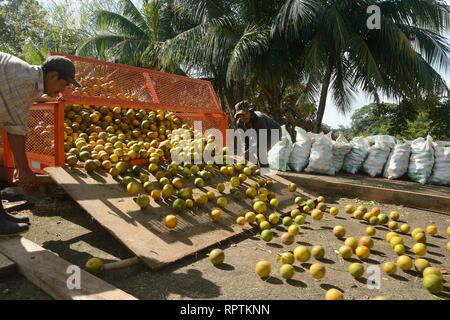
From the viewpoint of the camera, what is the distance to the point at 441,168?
20.0 ft

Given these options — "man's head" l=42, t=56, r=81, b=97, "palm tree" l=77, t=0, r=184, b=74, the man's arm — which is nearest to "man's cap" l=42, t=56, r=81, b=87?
"man's head" l=42, t=56, r=81, b=97

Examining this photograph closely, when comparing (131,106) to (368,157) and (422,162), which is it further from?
(422,162)

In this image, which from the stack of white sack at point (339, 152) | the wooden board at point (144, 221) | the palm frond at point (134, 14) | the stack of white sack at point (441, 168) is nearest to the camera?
the wooden board at point (144, 221)

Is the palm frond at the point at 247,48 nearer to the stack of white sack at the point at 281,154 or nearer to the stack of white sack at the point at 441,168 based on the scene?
the stack of white sack at the point at 281,154

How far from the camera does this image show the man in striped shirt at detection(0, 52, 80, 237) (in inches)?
107

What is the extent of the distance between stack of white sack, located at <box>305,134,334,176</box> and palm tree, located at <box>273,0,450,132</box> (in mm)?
3818

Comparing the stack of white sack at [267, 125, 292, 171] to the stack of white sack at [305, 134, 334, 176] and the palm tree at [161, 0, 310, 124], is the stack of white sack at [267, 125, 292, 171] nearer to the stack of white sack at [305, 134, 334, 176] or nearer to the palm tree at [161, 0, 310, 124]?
the stack of white sack at [305, 134, 334, 176]

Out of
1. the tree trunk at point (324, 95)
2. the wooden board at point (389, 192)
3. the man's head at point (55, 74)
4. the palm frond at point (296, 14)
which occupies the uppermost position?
the palm frond at point (296, 14)

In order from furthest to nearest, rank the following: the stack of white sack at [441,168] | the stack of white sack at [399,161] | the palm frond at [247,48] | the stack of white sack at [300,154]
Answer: the palm frond at [247,48] → the stack of white sack at [300,154] → the stack of white sack at [399,161] → the stack of white sack at [441,168]

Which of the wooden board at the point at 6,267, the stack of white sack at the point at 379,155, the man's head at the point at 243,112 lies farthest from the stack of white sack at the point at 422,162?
the wooden board at the point at 6,267

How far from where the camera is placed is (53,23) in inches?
914

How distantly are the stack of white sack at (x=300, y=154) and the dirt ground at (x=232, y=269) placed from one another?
9.42 ft

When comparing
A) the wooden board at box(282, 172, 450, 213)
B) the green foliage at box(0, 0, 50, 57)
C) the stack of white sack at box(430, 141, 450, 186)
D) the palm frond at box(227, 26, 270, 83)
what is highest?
the green foliage at box(0, 0, 50, 57)

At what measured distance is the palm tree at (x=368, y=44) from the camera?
9828 mm
